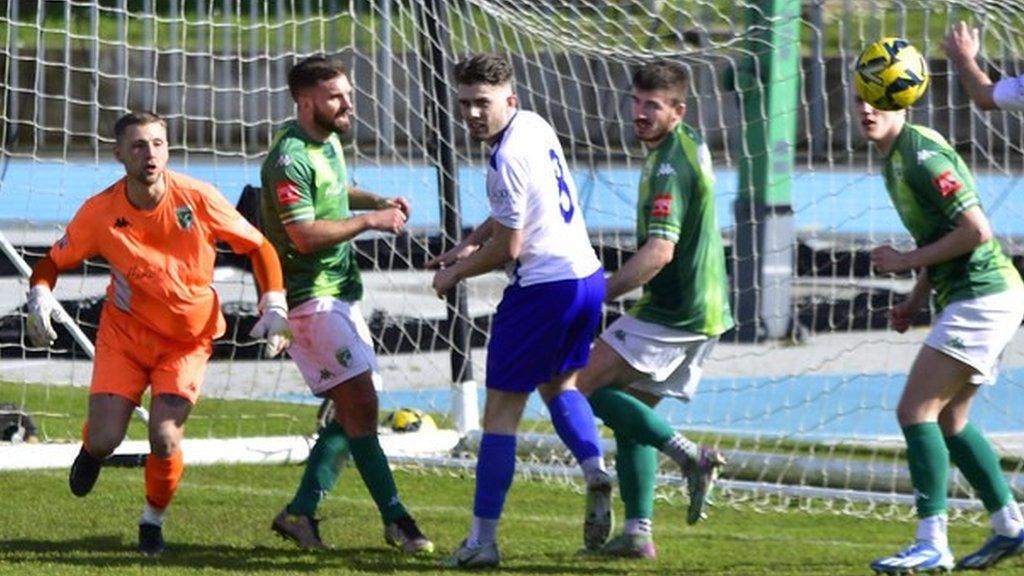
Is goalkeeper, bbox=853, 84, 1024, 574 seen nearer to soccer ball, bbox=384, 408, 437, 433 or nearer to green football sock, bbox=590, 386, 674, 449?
green football sock, bbox=590, 386, 674, 449

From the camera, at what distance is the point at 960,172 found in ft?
23.6

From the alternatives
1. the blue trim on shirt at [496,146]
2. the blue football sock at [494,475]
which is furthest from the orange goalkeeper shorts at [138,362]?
the blue trim on shirt at [496,146]

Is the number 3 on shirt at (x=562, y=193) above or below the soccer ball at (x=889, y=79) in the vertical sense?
below

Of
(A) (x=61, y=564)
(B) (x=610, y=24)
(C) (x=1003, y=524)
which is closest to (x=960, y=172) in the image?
(C) (x=1003, y=524)

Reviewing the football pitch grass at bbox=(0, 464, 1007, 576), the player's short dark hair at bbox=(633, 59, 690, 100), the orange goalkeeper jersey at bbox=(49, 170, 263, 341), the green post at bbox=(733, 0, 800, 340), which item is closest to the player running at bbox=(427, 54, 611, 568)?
the football pitch grass at bbox=(0, 464, 1007, 576)

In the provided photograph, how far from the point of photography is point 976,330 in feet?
23.8

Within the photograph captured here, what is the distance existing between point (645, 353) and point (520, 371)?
0.72m

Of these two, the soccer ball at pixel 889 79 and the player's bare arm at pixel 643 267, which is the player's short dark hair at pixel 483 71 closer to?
the player's bare arm at pixel 643 267

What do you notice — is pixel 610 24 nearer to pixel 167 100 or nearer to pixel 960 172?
pixel 960 172

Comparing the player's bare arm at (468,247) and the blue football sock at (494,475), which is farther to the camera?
the player's bare arm at (468,247)

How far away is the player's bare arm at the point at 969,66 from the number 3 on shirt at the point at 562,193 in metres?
A: 1.38

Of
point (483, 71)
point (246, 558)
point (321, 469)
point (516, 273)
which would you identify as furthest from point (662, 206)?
point (246, 558)

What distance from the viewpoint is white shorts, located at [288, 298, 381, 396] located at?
25.6 ft

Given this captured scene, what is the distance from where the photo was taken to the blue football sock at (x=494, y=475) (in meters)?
7.32
